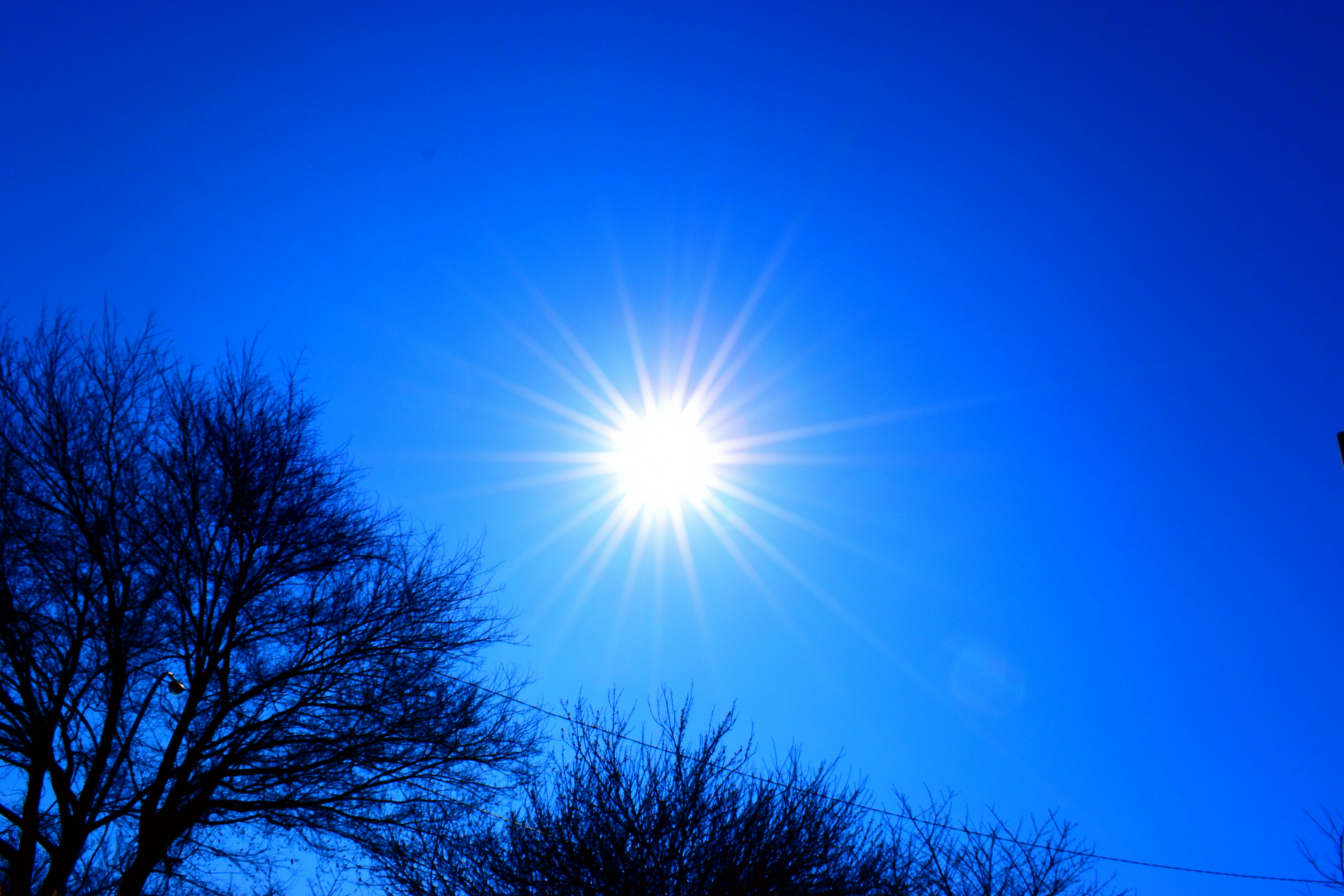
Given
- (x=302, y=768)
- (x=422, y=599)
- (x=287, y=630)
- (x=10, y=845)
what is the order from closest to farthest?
(x=10, y=845), (x=302, y=768), (x=287, y=630), (x=422, y=599)

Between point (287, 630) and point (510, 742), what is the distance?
2.91 meters

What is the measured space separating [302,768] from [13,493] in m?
4.14

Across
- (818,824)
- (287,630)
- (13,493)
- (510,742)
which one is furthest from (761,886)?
(13,493)

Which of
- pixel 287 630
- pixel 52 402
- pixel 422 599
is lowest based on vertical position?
pixel 287 630

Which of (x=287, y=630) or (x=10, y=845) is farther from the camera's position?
(x=287, y=630)

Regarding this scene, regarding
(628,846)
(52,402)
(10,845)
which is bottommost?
(10,845)

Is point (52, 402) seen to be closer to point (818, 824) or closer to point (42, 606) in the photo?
point (42, 606)

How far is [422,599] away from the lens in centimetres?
1003

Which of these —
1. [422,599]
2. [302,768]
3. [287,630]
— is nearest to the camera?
[302,768]

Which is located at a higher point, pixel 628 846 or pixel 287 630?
pixel 287 630

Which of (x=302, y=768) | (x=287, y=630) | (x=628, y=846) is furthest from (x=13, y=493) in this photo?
(x=628, y=846)

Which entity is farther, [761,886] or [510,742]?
[510,742]

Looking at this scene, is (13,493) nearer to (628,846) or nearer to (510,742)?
(510,742)

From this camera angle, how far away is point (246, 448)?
379 inches
